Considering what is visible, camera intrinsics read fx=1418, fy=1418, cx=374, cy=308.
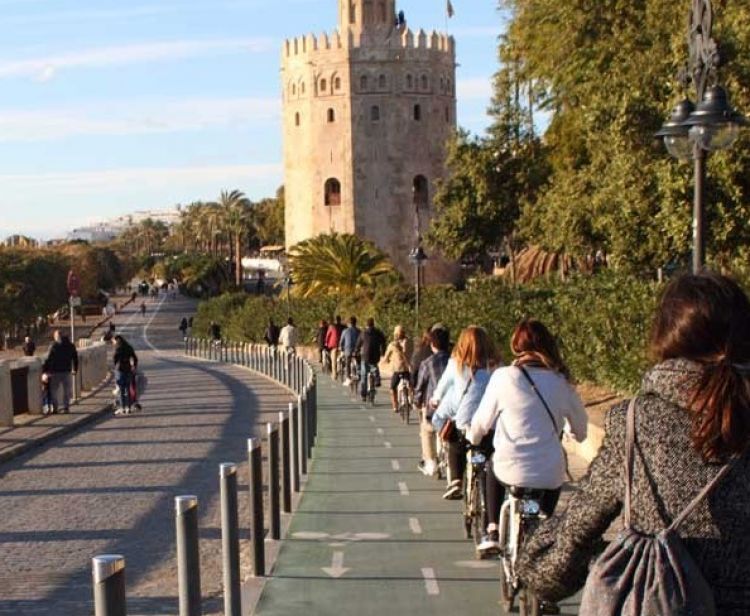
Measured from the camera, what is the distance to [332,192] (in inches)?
3541

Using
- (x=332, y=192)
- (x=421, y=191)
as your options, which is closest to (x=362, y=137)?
(x=332, y=192)

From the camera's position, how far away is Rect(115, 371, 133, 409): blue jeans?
2578cm

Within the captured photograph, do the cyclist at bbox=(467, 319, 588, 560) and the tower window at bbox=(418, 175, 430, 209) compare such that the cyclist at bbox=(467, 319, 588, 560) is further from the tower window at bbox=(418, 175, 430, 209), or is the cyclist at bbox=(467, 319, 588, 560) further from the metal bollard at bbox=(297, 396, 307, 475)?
the tower window at bbox=(418, 175, 430, 209)

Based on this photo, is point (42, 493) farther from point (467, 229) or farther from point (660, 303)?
point (467, 229)

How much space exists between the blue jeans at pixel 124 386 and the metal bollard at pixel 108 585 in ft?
69.1

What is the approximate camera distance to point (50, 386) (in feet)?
83.6

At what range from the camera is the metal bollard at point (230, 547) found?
312 inches

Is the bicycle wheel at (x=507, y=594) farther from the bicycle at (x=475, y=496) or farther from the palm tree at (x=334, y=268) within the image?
the palm tree at (x=334, y=268)

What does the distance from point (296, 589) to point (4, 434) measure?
43.3 feet

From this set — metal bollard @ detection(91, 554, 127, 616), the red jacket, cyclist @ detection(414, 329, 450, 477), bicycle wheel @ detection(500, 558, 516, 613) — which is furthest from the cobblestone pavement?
the red jacket

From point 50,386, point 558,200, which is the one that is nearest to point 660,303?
point 50,386

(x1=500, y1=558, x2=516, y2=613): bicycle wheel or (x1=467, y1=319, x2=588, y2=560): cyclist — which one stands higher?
(x1=467, y1=319, x2=588, y2=560): cyclist

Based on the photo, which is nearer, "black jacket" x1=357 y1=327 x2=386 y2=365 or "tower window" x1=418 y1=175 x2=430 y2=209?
"black jacket" x1=357 y1=327 x2=386 y2=365

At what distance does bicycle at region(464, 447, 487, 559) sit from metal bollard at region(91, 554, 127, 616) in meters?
4.74
